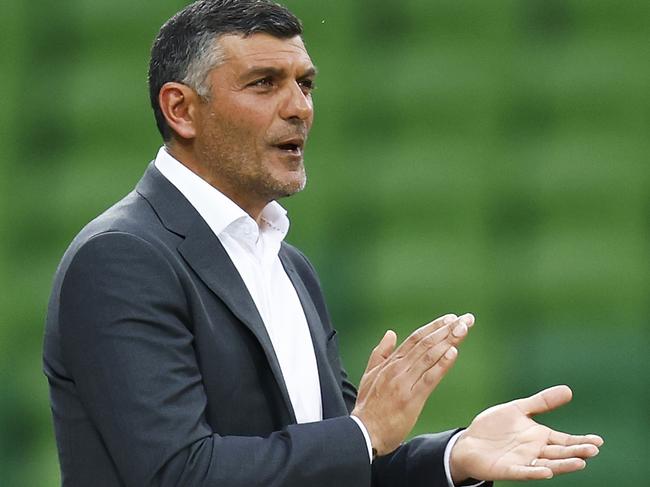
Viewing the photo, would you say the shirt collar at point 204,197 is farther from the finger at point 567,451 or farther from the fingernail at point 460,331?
the finger at point 567,451

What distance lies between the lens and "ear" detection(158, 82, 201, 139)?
1314 millimetres

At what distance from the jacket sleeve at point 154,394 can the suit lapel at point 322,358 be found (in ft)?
0.44

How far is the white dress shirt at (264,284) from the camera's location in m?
1.26

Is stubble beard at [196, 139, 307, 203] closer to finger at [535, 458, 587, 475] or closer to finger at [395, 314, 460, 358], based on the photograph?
finger at [395, 314, 460, 358]

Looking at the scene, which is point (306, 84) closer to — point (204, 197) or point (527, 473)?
point (204, 197)

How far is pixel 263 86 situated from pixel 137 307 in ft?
1.00

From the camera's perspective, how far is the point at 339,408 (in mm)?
1308

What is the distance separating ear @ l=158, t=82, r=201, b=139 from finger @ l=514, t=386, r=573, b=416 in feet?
1.49

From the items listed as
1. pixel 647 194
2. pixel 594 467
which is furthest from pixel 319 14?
pixel 594 467

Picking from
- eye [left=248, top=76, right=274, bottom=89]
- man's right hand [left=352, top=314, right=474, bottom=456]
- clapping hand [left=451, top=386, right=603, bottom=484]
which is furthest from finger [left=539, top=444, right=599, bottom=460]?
eye [left=248, top=76, right=274, bottom=89]

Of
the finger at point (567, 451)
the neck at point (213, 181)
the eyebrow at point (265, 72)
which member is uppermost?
the eyebrow at point (265, 72)

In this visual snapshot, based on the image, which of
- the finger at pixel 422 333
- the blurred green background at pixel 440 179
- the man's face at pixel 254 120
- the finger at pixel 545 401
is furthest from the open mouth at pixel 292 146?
the blurred green background at pixel 440 179

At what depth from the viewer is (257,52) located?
1296mm

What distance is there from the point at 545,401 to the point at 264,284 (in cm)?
32
